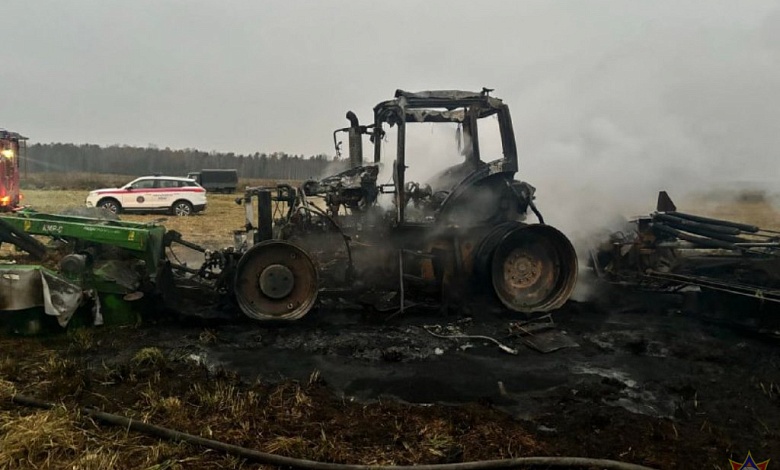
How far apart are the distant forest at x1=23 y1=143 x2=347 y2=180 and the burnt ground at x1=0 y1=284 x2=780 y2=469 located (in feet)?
212

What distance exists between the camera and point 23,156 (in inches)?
695

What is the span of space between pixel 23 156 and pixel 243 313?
50.8ft

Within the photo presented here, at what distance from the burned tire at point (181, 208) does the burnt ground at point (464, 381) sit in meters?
16.5

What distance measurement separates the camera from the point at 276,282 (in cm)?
656

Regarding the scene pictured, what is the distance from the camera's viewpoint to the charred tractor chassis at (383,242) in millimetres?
6613

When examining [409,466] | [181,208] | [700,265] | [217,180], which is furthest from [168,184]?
[409,466]

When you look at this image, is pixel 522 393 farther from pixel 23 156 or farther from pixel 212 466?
pixel 23 156

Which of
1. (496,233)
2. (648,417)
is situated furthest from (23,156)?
(648,417)

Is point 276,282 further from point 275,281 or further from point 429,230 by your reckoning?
point 429,230

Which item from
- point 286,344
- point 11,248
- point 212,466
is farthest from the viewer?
point 11,248

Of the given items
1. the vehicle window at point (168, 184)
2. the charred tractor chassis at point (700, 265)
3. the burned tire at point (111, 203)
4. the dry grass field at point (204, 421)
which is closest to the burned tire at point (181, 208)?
the vehicle window at point (168, 184)

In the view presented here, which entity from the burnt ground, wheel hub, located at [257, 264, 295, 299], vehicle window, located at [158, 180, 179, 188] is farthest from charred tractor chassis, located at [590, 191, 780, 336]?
vehicle window, located at [158, 180, 179, 188]

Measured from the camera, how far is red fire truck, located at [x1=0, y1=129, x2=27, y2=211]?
16.5 meters

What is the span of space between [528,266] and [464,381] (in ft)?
8.91
